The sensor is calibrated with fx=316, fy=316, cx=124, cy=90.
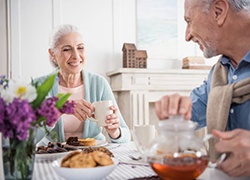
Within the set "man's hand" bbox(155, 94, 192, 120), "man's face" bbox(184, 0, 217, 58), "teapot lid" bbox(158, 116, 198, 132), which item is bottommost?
"teapot lid" bbox(158, 116, 198, 132)

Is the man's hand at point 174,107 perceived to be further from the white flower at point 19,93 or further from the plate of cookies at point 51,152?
the plate of cookies at point 51,152

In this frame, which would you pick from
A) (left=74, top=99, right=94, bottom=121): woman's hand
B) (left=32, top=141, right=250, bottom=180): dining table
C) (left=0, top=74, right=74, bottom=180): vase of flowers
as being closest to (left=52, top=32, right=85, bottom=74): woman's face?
(left=74, top=99, right=94, bottom=121): woman's hand

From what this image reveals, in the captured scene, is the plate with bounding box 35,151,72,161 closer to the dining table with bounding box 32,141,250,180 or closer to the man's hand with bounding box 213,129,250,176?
the dining table with bounding box 32,141,250,180

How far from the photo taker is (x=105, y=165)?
77cm

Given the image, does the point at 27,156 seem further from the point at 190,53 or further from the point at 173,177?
the point at 190,53

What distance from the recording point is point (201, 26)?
4.11 ft

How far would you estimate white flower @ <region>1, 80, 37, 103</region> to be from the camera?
65cm

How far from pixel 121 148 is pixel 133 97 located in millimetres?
1731

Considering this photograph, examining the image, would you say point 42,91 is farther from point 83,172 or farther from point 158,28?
point 158,28

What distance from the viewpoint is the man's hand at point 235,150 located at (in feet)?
→ 2.35

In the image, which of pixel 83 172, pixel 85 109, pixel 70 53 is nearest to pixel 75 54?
pixel 70 53

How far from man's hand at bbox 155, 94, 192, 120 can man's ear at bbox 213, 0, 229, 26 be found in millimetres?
547

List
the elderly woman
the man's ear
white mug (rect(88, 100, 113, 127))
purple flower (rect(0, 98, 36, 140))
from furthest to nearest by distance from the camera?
1. the elderly woman
2. white mug (rect(88, 100, 113, 127))
3. the man's ear
4. purple flower (rect(0, 98, 36, 140))

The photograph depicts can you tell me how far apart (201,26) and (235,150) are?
66cm
